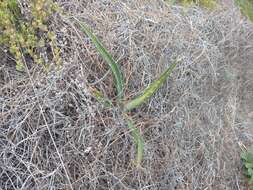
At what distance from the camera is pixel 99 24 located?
1807 millimetres

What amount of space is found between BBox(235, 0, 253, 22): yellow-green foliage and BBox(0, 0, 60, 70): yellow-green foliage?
1.65m

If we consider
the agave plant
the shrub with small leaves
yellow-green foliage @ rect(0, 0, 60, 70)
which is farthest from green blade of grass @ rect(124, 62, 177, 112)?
the shrub with small leaves

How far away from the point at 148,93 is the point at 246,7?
1647mm

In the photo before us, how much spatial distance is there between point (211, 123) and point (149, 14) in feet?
1.88

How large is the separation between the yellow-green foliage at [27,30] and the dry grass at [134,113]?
0.06 meters

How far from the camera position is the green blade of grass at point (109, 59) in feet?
5.32

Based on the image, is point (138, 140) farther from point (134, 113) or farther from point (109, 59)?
point (109, 59)

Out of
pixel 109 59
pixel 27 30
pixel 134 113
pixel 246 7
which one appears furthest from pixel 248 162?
pixel 246 7

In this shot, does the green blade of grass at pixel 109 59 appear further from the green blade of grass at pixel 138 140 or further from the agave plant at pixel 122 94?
the green blade of grass at pixel 138 140

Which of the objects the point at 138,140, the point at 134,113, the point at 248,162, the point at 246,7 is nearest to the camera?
the point at 138,140

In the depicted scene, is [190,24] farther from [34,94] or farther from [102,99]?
[34,94]

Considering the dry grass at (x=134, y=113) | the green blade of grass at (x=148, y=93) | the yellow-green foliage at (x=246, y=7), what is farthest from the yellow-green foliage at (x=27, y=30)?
the yellow-green foliage at (x=246, y=7)

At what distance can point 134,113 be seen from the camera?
5.60 ft

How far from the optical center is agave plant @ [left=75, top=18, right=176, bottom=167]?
5.28 feet
